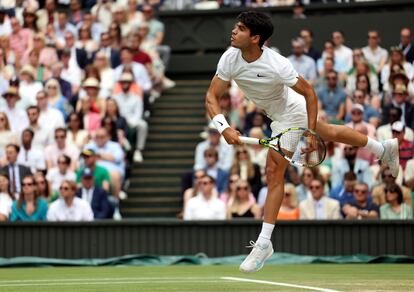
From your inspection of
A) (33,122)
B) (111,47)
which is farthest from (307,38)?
(33,122)

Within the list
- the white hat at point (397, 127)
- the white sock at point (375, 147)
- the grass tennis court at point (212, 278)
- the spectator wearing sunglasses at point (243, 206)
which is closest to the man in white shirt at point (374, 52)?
the white hat at point (397, 127)

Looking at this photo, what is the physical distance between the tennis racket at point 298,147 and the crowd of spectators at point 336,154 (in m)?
5.35

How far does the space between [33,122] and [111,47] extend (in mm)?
2768

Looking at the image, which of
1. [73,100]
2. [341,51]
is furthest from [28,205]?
[341,51]

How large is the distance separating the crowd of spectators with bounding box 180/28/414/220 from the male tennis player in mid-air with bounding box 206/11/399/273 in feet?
16.3

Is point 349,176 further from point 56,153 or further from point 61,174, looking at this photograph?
point 56,153

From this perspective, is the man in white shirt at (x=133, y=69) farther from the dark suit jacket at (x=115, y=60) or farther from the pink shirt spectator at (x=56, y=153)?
the pink shirt spectator at (x=56, y=153)

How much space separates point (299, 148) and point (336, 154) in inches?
259

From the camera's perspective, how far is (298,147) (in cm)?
1075

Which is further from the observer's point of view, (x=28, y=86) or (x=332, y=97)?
(x=28, y=86)

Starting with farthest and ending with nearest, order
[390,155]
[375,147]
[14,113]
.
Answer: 1. [14,113]
2. [390,155]
3. [375,147]

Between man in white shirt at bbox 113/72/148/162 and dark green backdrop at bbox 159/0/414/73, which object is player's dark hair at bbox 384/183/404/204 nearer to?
man in white shirt at bbox 113/72/148/162

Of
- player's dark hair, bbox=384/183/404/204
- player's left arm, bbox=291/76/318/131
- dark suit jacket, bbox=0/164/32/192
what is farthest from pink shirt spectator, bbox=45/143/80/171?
player's left arm, bbox=291/76/318/131

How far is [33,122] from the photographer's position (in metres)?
18.8
